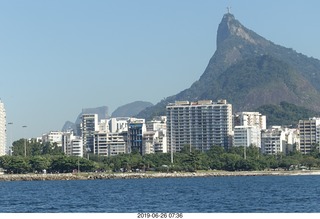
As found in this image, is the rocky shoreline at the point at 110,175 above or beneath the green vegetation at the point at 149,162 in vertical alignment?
beneath

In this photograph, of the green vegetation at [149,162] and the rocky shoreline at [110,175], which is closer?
the rocky shoreline at [110,175]

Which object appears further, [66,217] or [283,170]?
[283,170]

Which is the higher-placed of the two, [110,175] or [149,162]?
[149,162]

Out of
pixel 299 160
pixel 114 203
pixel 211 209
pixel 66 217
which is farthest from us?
pixel 299 160

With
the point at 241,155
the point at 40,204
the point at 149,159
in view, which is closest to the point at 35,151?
the point at 149,159

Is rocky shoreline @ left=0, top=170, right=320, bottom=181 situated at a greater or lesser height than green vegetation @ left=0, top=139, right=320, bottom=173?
lesser

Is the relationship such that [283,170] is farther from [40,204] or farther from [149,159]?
[40,204]

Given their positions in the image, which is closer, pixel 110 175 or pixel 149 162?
pixel 110 175

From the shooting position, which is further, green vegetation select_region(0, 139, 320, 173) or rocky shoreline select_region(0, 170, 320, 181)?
green vegetation select_region(0, 139, 320, 173)
